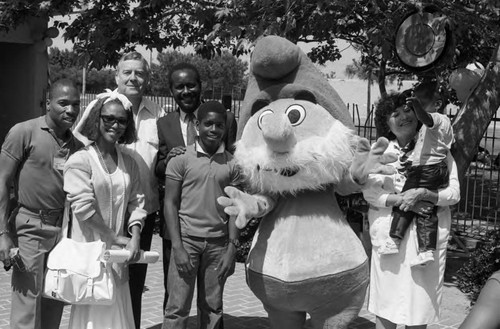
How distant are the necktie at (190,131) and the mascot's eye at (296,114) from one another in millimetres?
892

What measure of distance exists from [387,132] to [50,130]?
87.3 inches

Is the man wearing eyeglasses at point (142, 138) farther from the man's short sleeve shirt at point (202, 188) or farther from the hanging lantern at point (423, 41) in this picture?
the hanging lantern at point (423, 41)

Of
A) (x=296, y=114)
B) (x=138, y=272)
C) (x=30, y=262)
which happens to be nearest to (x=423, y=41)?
(x=296, y=114)

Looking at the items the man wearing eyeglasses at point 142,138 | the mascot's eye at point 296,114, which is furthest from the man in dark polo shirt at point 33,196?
the mascot's eye at point 296,114

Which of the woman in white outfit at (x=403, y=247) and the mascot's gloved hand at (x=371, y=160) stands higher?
the mascot's gloved hand at (x=371, y=160)

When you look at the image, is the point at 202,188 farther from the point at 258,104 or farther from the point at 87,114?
the point at 87,114

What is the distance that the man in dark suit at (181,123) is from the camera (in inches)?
167

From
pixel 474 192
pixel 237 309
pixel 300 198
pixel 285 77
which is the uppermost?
pixel 285 77

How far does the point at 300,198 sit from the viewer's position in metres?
3.55

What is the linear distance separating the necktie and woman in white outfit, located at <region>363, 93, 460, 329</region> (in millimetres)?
1213

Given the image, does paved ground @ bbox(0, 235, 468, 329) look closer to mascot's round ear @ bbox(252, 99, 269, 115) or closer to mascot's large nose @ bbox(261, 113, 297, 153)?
mascot's round ear @ bbox(252, 99, 269, 115)

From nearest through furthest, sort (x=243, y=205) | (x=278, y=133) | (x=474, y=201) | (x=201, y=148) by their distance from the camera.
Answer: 1. (x=278, y=133)
2. (x=243, y=205)
3. (x=201, y=148)
4. (x=474, y=201)

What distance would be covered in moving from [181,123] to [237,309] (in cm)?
224

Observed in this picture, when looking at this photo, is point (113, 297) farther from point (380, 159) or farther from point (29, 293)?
point (380, 159)
